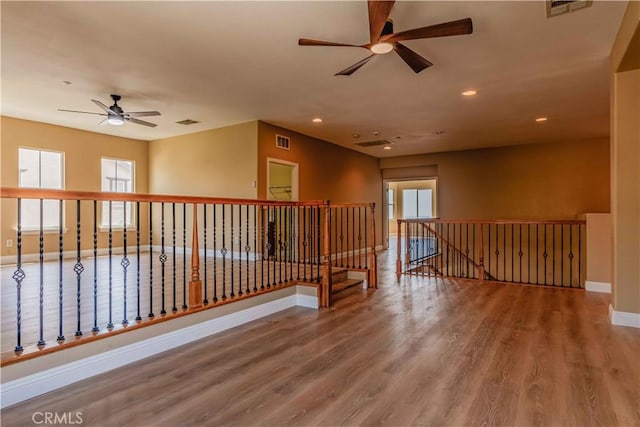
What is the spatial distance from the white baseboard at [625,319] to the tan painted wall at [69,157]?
919 centimetres

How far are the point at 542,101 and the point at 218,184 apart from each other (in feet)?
20.2

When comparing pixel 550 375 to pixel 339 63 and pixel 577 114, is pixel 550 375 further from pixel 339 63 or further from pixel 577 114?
pixel 577 114

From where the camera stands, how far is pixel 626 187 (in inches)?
136

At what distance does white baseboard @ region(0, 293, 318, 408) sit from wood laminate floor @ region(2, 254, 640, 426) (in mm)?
63

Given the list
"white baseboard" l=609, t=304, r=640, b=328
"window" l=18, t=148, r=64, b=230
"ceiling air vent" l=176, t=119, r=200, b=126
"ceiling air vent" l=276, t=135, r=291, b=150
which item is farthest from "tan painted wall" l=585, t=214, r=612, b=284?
"window" l=18, t=148, r=64, b=230

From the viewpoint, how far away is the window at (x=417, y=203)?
15.1 meters

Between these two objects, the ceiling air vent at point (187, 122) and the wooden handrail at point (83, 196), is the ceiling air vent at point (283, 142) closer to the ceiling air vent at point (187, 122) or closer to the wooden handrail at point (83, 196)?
the ceiling air vent at point (187, 122)

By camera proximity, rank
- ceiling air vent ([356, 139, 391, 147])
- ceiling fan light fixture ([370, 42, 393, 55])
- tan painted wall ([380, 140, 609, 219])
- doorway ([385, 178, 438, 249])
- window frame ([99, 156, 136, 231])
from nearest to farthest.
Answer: ceiling fan light fixture ([370, 42, 393, 55])
window frame ([99, 156, 136, 231])
tan painted wall ([380, 140, 609, 219])
ceiling air vent ([356, 139, 391, 147])
doorway ([385, 178, 438, 249])

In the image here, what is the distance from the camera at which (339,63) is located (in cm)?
404

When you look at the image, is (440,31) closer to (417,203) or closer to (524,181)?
(524,181)

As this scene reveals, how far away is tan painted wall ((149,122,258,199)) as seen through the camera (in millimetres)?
6824

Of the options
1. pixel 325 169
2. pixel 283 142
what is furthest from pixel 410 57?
pixel 325 169

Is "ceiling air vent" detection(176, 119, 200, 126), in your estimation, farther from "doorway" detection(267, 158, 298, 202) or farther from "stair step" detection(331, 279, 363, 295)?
"stair step" detection(331, 279, 363, 295)

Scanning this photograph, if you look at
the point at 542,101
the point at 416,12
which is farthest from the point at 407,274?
the point at 416,12
